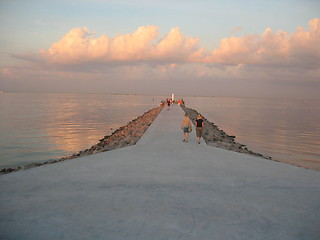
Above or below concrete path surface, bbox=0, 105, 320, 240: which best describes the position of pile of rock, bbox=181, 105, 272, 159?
below

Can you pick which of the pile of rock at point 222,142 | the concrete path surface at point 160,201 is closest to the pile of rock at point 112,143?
the pile of rock at point 222,142

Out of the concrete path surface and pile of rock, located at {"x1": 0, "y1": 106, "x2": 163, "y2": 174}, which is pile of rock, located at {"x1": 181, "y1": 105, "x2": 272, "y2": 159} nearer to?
pile of rock, located at {"x1": 0, "y1": 106, "x2": 163, "y2": 174}

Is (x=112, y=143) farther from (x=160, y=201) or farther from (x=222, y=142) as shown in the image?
(x=160, y=201)

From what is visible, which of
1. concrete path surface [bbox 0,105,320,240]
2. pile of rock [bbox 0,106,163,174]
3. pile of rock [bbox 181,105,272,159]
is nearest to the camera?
concrete path surface [bbox 0,105,320,240]

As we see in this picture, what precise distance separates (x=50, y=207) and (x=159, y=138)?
8526mm

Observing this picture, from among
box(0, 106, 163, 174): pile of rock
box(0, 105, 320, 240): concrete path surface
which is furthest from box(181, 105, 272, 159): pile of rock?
box(0, 105, 320, 240): concrete path surface

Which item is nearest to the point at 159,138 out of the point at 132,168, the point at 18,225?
the point at 132,168

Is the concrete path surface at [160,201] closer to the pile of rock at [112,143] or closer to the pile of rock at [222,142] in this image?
the pile of rock at [112,143]

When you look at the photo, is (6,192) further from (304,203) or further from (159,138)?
(159,138)

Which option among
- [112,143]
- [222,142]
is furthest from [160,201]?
[112,143]

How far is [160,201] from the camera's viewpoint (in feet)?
17.0

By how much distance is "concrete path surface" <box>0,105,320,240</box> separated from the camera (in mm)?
4102

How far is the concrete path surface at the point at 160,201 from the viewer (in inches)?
161

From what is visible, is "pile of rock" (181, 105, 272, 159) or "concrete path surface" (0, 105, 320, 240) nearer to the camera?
"concrete path surface" (0, 105, 320, 240)
